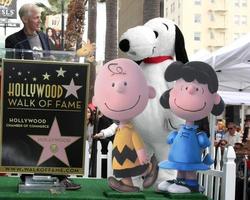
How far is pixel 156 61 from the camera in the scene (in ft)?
13.0

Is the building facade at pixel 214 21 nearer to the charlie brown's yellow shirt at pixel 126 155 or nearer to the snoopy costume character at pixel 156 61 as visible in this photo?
the snoopy costume character at pixel 156 61

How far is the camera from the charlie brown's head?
137 inches

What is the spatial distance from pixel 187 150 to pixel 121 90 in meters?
0.60

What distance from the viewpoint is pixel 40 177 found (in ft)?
11.4

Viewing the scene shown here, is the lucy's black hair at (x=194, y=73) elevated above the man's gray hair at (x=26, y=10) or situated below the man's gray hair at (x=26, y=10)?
below

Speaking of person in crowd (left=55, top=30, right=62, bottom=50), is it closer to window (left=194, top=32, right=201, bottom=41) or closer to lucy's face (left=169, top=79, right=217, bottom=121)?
lucy's face (left=169, top=79, right=217, bottom=121)

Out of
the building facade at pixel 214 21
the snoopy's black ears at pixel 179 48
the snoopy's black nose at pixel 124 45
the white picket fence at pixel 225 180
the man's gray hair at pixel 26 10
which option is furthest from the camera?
the building facade at pixel 214 21

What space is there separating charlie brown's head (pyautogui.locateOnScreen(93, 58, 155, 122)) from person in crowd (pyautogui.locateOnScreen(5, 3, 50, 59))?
2.22 feet

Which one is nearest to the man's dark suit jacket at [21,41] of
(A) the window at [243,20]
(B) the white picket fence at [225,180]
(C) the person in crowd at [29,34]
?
(C) the person in crowd at [29,34]

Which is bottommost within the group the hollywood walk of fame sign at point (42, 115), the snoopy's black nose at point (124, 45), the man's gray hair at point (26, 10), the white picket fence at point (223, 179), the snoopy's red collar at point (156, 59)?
the white picket fence at point (223, 179)

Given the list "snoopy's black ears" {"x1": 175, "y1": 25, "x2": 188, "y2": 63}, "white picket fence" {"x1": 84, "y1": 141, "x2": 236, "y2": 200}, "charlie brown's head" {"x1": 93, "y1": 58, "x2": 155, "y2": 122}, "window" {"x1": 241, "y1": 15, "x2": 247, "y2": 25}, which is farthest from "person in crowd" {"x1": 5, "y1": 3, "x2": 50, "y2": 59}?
"window" {"x1": 241, "y1": 15, "x2": 247, "y2": 25}

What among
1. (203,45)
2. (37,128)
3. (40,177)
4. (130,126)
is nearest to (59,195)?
(40,177)

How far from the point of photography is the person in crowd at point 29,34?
12.8ft

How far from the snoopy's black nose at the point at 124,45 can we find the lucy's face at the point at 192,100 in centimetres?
49
